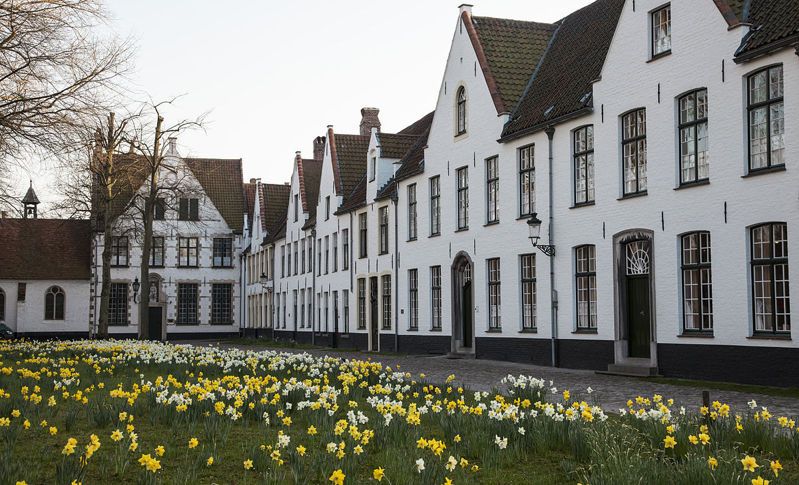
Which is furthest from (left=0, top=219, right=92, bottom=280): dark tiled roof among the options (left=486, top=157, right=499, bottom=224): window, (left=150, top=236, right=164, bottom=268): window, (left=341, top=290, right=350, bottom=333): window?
(left=486, top=157, right=499, bottom=224): window

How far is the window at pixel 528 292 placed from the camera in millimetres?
25719

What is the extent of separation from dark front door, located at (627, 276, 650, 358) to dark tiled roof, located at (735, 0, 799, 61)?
601 centimetres

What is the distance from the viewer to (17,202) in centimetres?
1850

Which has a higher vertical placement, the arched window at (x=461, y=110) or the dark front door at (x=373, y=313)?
the arched window at (x=461, y=110)

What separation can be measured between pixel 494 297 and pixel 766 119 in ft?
39.8

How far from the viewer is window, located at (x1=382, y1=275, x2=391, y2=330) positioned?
36516mm

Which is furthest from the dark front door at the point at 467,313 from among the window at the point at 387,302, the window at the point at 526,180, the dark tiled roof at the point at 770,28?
the dark tiled roof at the point at 770,28

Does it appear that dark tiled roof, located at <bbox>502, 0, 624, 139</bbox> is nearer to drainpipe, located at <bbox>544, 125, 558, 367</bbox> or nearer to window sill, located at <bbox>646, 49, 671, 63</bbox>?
drainpipe, located at <bbox>544, 125, 558, 367</bbox>

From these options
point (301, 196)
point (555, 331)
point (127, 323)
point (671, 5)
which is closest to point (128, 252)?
point (127, 323)

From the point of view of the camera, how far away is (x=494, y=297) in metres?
28.1

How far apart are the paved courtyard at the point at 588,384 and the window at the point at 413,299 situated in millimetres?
5040

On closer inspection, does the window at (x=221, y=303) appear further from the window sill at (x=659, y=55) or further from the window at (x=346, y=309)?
the window sill at (x=659, y=55)

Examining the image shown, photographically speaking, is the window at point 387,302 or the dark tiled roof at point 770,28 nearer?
the dark tiled roof at point 770,28

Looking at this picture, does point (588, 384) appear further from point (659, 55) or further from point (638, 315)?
point (659, 55)
